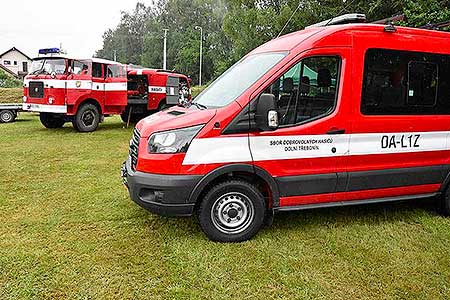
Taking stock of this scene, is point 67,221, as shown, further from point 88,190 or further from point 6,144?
point 6,144

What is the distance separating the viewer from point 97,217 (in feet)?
15.3

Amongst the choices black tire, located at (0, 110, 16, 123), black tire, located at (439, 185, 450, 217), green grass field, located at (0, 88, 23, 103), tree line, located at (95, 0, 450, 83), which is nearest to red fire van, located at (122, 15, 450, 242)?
black tire, located at (439, 185, 450, 217)

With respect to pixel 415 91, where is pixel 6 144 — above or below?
below

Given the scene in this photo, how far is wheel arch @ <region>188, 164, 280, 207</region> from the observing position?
12.4 ft

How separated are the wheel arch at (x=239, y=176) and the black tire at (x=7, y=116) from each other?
13.3m

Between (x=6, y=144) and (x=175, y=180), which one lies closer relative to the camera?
(x=175, y=180)

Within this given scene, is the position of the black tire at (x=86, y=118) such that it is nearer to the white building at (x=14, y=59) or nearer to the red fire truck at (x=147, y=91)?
the red fire truck at (x=147, y=91)

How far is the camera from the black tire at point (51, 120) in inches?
488

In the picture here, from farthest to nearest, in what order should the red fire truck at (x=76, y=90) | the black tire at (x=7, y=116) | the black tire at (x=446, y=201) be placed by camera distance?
1. the black tire at (x=7, y=116)
2. the red fire truck at (x=76, y=90)
3. the black tire at (x=446, y=201)

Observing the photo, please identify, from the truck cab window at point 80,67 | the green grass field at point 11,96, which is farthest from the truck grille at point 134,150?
the green grass field at point 11,96

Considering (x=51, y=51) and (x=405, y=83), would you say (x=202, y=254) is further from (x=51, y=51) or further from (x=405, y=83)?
(x=51, y=51)

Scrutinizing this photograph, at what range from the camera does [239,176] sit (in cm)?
399

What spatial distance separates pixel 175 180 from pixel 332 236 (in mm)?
1781

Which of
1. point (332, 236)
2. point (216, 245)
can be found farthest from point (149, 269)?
point (332, 236)
